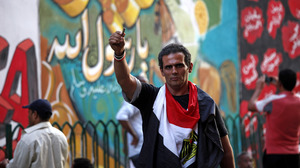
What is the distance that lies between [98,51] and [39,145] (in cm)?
356

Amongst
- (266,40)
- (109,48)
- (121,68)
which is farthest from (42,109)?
(266,40)

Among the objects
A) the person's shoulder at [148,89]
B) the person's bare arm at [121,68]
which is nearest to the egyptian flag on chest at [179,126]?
the person's shoulder at [148,89]

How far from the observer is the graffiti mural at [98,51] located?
6.38 metres

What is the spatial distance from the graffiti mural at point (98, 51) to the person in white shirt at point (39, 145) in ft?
4.64

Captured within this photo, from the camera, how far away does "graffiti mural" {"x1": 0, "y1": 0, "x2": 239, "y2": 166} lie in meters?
6.38

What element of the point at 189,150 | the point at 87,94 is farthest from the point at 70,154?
the point at 189,150

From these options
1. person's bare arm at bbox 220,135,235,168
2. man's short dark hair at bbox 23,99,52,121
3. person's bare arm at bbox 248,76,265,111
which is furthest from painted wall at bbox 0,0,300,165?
person's bare arm at bbox 220,135,235,168

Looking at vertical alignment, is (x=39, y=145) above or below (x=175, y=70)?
below

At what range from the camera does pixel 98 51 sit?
7766 mm

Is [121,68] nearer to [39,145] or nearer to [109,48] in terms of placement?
[39,145]

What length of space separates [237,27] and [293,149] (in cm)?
573

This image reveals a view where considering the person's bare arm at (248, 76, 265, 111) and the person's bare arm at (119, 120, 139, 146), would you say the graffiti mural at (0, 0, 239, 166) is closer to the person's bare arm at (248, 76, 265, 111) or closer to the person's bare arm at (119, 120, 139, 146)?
the person's bare arm at (119, 120, 139, 146)

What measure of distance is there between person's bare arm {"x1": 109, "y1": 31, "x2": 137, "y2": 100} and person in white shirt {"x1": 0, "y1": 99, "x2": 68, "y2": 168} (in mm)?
1648

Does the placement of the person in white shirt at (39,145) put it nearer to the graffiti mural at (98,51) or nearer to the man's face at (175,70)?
the graffiti mural at (98,51)
